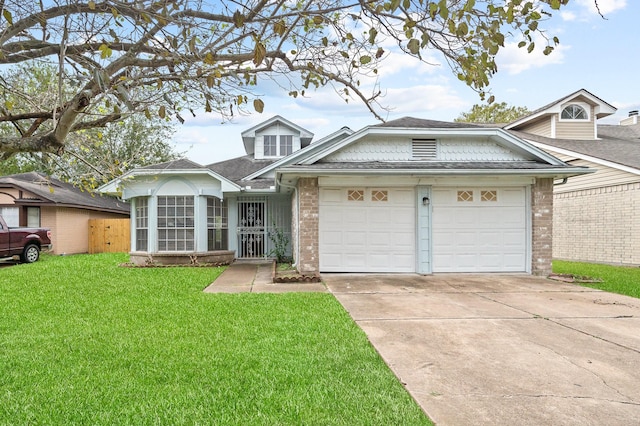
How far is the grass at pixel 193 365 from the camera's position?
126 inches

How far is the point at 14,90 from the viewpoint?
4332 millimetres

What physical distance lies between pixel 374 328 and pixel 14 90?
5.03m

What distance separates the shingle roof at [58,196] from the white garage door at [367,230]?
10.6 meters

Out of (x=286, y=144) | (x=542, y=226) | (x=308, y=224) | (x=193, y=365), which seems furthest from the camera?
(x=286, y=144)

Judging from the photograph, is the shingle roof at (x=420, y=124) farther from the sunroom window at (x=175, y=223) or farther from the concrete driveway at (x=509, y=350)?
the sunroom window at (x=175, y=223)

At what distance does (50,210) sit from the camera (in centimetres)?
1909

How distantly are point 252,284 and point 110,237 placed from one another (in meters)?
15.4

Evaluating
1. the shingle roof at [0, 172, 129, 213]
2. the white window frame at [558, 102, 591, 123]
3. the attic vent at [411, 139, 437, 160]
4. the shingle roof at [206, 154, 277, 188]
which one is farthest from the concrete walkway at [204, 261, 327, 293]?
→ the white window frame at [558, 102, 591, 123]

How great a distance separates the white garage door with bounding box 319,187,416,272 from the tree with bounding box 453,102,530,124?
27686 mm

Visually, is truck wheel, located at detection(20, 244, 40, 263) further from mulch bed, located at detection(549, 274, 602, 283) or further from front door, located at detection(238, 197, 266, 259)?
mulch bed, located at detection(549, 274, 602, 283)

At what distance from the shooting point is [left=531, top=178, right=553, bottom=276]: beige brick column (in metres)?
11.0

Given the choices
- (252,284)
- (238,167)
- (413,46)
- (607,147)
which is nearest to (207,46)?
(413,46)

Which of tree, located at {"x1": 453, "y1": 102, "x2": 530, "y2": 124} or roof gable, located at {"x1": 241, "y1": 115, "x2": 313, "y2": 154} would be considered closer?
roof gable, located at {"x1": 241, "y1": 115, "x2": 313, "y2": 154}

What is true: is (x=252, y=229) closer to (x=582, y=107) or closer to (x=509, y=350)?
(x=509, y=350)
